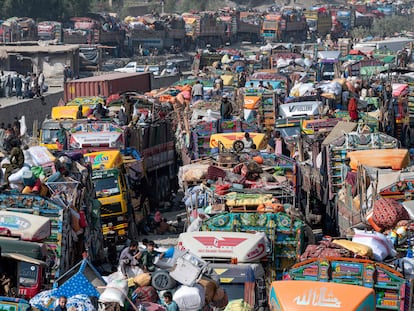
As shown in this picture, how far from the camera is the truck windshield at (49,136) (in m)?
26.3

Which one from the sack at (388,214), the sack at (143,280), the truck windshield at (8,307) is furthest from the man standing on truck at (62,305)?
the sack at (388,214)

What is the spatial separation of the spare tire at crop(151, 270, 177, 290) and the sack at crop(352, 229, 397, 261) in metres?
2.97

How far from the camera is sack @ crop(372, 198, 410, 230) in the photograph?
57.9ft

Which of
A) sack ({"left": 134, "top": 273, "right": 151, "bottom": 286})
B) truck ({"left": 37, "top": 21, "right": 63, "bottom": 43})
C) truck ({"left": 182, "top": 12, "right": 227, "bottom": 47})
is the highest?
sack ({"left": 134, "top": 273, "right": 151, "bottom": 286})

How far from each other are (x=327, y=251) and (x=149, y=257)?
2.24 metres

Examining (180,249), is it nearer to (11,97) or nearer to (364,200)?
(364,200)

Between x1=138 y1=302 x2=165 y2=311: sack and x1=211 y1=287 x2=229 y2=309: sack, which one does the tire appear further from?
x1=138 y1=302 x2=165 y2=311: sack

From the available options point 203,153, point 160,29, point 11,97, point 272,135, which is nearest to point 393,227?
point 203,153

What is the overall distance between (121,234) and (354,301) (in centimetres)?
994

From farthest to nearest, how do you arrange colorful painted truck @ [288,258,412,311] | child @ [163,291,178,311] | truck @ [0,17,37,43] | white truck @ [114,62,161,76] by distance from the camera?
1. truck @ [0,17,37,43]
2. white truck @ [114,62,161,76]
3. colorful painted truck @ [288,258,412,311]
4. child @ [163,291,178,311]

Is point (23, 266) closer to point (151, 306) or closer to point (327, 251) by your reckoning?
→ point (151, 306)

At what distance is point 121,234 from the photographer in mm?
21812

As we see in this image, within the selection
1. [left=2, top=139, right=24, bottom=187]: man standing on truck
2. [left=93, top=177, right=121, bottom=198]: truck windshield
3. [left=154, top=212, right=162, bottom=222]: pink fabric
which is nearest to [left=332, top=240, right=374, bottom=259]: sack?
[left=2, top=139, right=24, bottom=187]: man standing on truck

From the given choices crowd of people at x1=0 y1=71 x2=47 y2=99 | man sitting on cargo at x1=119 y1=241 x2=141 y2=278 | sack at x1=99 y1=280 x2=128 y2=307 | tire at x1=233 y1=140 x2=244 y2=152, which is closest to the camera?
sack at x1=99 y1=280 x2=128 y2=307
